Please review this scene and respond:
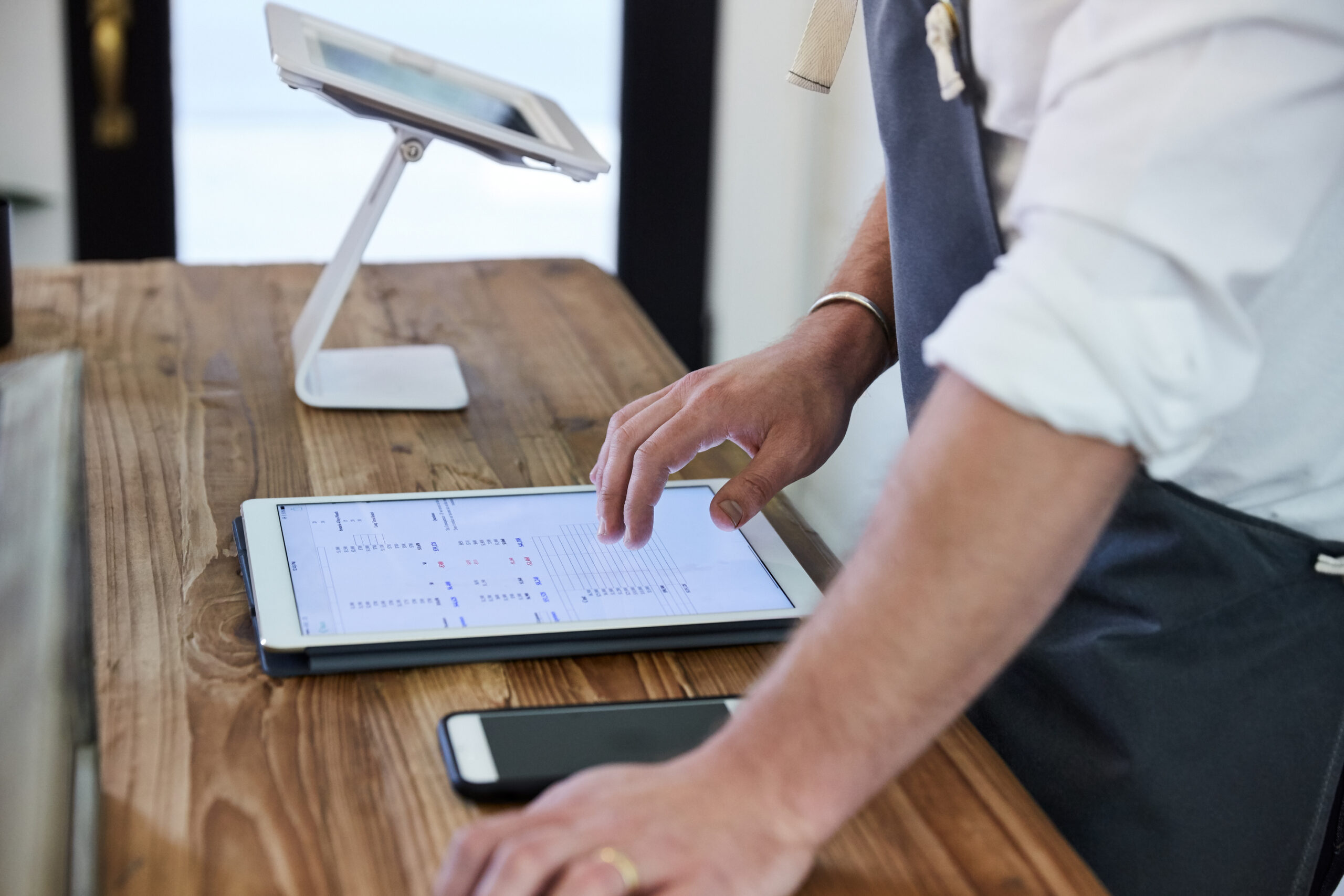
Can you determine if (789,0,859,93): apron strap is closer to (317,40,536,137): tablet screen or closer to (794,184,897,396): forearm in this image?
(794,184,897,396): forearm

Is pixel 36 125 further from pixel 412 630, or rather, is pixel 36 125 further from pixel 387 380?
pixel 412 630

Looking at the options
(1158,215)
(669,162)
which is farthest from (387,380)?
(669,162)

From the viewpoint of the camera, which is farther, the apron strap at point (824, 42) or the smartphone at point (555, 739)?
the apron strap at point (824, 42)

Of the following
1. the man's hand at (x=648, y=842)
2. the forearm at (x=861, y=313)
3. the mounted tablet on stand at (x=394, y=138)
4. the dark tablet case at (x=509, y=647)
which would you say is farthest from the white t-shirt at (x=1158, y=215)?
the mounted tablet on stand at (x=394, y=138)

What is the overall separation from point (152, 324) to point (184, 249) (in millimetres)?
1230

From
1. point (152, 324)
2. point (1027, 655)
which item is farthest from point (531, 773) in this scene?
point (152, 324)

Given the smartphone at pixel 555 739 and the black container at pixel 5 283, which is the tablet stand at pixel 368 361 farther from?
the smartphone at pixel 555 739

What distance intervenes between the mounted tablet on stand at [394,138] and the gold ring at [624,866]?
65cm

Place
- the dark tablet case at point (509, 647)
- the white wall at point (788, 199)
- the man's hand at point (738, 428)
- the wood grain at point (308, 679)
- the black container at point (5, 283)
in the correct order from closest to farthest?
the wood grain at point (308, 679) → the dark tablet case at point (509, 647) → the man's hand at point (738, 428) → the black container at point (5, 283) → the white wall at point (788, 199)

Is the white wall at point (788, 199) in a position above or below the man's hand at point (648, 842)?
below

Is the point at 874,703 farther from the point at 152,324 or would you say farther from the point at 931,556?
the point at 152,324

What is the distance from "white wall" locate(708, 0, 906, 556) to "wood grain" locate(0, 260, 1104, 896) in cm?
96

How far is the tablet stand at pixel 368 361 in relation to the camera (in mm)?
1064

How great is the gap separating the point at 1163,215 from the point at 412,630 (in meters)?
0.43
